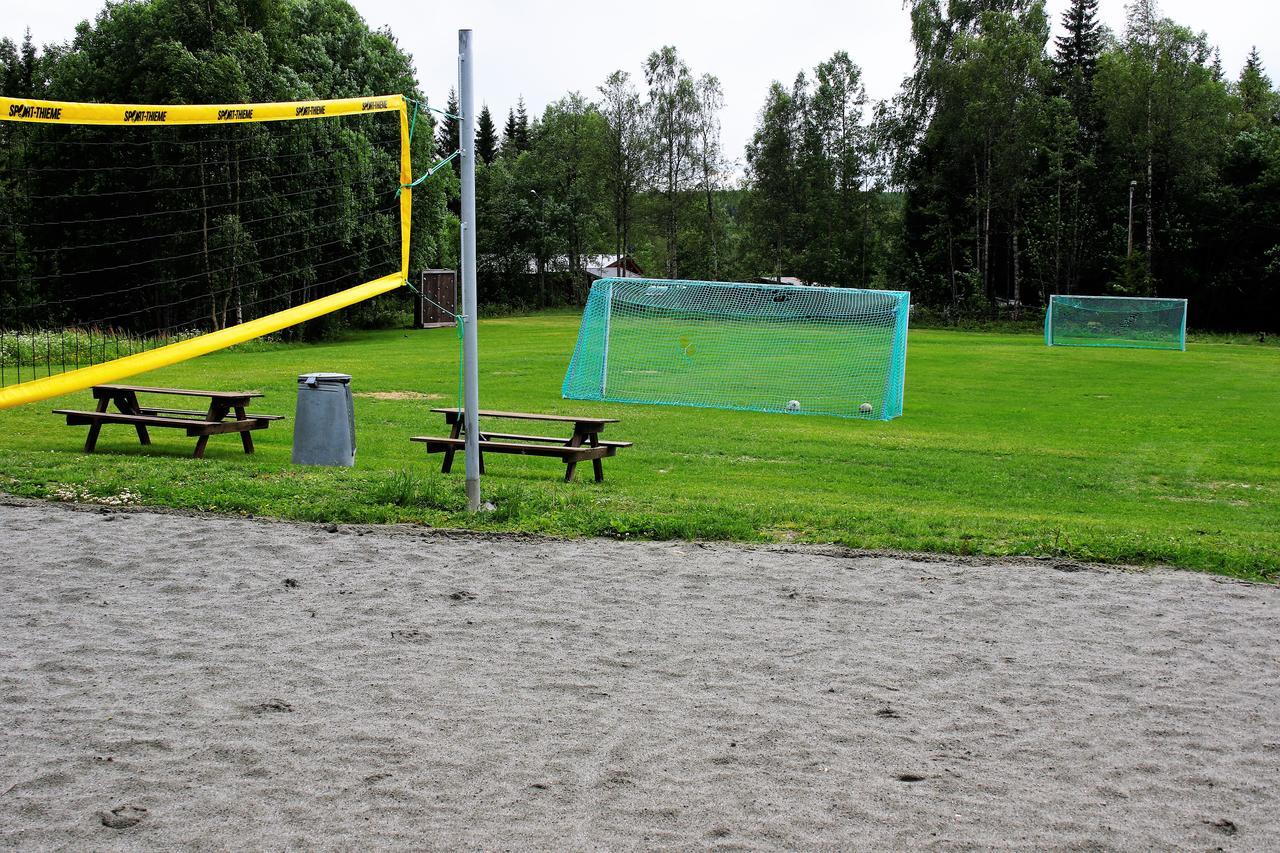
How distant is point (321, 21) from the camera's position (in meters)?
40.4

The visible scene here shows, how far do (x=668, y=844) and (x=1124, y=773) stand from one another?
1714mm

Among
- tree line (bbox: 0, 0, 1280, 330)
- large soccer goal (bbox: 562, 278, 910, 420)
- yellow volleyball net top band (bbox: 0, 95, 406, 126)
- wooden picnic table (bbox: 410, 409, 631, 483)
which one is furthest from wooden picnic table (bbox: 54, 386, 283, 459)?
tree line (bbox: 0, 0, 1280, 330)

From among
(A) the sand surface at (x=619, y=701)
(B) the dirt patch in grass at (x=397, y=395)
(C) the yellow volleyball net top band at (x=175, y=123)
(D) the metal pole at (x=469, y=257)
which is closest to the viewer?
(A) the sand surface at (x=619, y=701)

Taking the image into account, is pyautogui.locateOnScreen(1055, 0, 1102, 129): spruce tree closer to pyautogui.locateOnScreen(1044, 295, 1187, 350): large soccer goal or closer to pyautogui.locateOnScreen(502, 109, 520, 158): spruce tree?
pyautogui.locateOnScreen(1044, 295, 1187, 350): large soccer goal

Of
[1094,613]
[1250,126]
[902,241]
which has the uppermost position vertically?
[1250,126]

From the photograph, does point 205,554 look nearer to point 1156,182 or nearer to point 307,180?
point 307,180

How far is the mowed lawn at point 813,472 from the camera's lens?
819cm

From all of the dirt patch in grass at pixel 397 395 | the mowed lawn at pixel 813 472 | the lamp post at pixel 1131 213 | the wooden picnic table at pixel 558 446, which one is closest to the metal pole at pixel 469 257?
the mowed lawn at pixel 813 472

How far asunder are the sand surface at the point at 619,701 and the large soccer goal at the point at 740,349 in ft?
36.2

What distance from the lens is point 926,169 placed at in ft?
175

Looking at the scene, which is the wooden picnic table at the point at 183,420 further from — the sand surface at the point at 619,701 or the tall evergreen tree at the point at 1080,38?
the tall evergreen tree at the point at 1080,38

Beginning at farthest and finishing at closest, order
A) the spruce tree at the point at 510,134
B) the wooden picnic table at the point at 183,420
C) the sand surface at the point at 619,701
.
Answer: the spruce tree at the point at 510,134 → the wooden picnic table at the point at 183,420 → the sand surface at the point at 619,701

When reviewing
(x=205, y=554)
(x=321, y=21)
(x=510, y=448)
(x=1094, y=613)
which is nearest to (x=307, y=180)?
(x=321, y=21)

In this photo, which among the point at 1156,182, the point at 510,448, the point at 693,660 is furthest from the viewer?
the point at 1156,182
